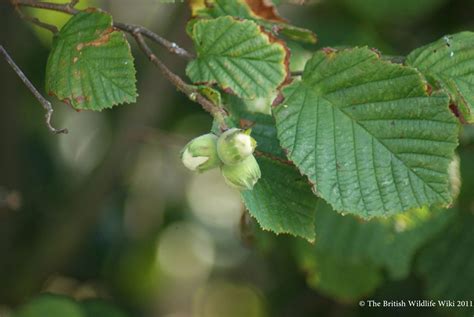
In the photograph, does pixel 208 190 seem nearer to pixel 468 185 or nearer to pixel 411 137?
pixel 468 185

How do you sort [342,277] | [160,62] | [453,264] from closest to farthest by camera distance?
1. [160,62]
2. [453,264]
3. [342,277]

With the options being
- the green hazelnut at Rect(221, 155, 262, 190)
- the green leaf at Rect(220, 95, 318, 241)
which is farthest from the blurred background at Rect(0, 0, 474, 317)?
the green hazelnut at Rect(221, 155, 262, 190)

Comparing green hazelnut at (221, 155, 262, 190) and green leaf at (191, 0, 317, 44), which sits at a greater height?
green leaf at (191, 0, 317, 44)

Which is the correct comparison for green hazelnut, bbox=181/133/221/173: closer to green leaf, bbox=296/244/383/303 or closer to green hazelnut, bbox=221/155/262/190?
green hazelnut, bbox=221/155/262/190

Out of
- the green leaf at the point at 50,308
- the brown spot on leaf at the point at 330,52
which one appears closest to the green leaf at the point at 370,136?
the brown spot on leaf at the point at 330,52

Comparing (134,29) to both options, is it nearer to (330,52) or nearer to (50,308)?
(330,52)

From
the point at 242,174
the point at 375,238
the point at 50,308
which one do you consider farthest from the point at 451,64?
the point at 50,308

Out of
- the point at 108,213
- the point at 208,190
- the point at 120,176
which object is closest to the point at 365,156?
the point at 120,176

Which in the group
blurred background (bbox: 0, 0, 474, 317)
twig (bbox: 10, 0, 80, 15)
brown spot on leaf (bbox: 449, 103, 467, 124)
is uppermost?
twig (bbox: 10, 0, 80, 15)
